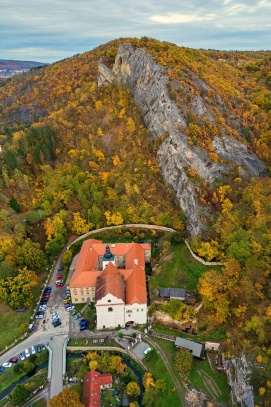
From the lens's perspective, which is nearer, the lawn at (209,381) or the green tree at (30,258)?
the lawn at (209,381)

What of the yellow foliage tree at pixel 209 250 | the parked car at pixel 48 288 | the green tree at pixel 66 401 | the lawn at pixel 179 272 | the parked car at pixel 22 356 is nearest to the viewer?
the green tree at pixel 66 401

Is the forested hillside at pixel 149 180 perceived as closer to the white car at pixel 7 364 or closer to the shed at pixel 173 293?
the shed at pixel 173 293

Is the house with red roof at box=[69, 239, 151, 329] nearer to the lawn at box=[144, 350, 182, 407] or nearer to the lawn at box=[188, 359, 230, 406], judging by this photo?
the lawn at box=[144, 350, 182, 407]

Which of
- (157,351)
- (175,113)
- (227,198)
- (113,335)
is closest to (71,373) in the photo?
(113,335)

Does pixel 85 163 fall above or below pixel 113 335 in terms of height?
above

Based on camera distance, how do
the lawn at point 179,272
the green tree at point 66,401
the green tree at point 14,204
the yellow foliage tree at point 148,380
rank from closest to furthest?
the green tree at point 66,401, the yellow foliage tree at point 148,380, the lawn at point 179,272, the green tree at point 14,204

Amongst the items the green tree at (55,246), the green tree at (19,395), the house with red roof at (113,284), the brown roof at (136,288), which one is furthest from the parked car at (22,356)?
the green tree at (55,246)

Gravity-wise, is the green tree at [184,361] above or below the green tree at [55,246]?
below

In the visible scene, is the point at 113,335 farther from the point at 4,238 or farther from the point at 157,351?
the point at 4,238
